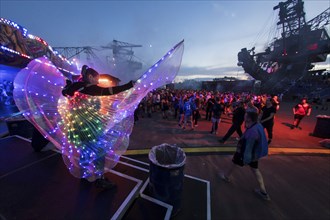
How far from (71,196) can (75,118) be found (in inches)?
47.9

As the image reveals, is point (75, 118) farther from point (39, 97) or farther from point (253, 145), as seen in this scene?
point (253, 145)

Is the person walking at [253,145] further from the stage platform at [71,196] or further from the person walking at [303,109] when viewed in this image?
the person walking at [303,109]

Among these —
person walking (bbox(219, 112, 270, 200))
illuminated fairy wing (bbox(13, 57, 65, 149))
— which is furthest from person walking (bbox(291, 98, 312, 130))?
illuminated fairy wing (bbox(13, 57, 65, 149))

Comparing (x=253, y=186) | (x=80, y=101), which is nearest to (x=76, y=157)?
(x=80, y=101)

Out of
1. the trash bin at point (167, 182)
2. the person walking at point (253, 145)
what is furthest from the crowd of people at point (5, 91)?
the person walking at point (253, 145)

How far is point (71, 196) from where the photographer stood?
7.87 feet

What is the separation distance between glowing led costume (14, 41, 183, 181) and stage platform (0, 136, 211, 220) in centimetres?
39

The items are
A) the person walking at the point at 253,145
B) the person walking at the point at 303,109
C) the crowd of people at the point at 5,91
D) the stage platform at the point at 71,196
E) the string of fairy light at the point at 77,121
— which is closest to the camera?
the stage platform at the point at 71,196

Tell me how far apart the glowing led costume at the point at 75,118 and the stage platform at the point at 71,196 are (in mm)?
388

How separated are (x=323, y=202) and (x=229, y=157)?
2.22 meters

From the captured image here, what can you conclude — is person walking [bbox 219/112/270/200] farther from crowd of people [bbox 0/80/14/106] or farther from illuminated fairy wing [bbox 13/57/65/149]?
crowd of people [bbox 0/80/14/106]

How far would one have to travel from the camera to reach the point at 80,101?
2.38 metres

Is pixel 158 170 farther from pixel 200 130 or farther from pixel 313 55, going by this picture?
pixel 313 55

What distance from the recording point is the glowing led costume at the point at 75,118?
2.39m
